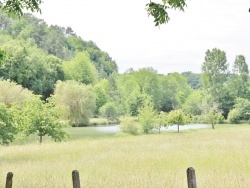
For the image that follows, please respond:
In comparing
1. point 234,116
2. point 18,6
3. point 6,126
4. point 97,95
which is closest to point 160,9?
point 18,6

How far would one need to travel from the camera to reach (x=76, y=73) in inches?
4163

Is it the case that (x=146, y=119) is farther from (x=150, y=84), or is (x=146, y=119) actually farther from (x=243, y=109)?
(x=150, y=84)

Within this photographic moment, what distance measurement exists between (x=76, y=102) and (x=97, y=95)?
35213mm

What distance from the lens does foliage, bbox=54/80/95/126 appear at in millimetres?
62156

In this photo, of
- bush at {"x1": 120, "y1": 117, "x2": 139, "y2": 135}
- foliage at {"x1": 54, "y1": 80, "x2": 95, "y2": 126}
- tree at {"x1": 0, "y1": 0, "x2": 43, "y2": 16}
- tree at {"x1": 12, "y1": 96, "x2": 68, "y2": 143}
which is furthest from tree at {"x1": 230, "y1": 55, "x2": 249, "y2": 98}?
tree at {"x1": 0, "y1": 0, "x2": 43, "y2": 16}

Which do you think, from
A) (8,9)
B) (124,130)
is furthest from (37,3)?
(124,130)

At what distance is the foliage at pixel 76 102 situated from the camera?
204 ft

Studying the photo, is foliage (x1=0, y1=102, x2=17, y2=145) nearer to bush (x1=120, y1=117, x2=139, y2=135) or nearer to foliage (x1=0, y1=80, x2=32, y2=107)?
bush (x1=120, y1=117, x2=139, y2=135)

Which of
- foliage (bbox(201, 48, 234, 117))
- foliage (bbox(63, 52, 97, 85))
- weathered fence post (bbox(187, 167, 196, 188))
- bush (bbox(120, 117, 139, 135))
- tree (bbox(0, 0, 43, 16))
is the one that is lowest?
weathered fence post (bbox(187, 167, 196, 188))

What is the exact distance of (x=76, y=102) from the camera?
62.3 meters

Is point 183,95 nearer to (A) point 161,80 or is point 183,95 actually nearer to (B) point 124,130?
(A) point 161,80

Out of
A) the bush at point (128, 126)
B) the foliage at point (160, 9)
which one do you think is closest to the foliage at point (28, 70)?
the bush at point (128, 126)

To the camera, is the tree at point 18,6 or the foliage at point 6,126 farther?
the foliage at point 6,126

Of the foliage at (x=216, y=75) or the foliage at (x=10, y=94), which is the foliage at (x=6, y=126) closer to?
the foliage at (x=10, y=94)
